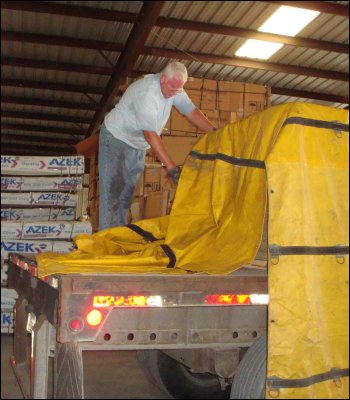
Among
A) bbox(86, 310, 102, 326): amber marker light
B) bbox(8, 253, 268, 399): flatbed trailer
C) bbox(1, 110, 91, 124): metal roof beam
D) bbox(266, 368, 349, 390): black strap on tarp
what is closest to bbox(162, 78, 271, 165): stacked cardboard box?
bbox(8, 253, 268, 399): flatbed trailer

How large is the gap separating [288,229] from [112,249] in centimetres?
162

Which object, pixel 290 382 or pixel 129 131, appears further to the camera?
pixel 129 131

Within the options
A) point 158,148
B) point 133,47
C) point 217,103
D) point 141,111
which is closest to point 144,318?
point 158,148

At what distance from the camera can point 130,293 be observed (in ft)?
7.79

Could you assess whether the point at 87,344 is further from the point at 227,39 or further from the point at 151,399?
the point at 227,39

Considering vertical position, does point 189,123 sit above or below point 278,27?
Result: below

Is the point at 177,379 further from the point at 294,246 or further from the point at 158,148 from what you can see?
the point at 294,246

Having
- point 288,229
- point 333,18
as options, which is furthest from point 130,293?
point 333,18

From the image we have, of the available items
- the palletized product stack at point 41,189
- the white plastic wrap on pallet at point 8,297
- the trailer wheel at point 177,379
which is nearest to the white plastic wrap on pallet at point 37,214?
the palletized product stack at point 41,189

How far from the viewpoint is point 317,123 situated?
2455 millimetres

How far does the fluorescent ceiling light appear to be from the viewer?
9.31m

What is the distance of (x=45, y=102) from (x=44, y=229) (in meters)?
9.15

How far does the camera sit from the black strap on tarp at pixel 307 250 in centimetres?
227

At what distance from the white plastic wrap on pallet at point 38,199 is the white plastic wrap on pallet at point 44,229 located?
34cm
